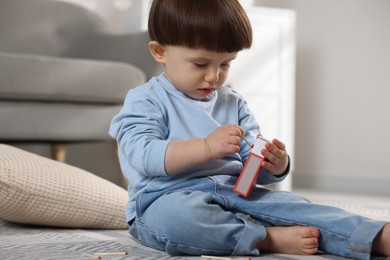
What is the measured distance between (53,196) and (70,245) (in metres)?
0.23

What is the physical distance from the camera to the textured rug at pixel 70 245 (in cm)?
99

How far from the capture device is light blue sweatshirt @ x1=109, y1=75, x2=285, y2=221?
1058 millimetres

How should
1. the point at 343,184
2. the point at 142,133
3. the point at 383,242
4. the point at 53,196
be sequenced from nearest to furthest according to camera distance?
the point at 383,242, the point at 142,133, the point at 53,196, the point at 343,184

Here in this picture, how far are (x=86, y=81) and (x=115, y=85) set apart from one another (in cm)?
10

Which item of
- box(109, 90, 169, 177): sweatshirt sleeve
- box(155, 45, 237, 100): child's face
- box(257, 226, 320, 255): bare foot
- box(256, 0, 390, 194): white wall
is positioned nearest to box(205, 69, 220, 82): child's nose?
box(155, 45, 237, 100): child's face

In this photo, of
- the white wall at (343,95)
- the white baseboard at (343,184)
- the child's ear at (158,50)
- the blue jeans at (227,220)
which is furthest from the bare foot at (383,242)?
the white wall at (343,95)

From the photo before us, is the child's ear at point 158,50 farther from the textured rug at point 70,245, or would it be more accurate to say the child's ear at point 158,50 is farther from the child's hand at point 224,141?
the textured rug at point 70,245

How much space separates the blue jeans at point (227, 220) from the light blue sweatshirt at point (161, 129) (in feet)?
0.08

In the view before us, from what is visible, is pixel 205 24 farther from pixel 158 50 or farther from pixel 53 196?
pixel 53 196

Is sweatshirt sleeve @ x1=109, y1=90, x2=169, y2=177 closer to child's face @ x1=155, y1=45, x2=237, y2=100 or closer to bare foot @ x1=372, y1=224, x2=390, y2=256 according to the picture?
child's face @ x1=155, y1=45, x2=237, y2=100

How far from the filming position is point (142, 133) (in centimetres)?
107

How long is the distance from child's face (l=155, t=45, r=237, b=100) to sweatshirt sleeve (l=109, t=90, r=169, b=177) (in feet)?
0.21

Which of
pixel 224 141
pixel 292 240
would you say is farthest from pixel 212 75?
pixel 292 240

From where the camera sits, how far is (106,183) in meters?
1.45
